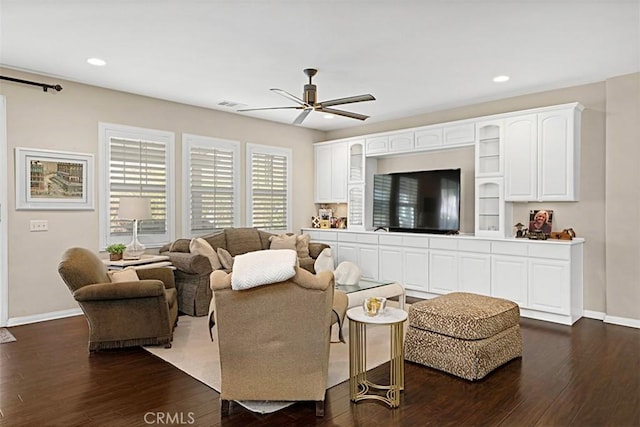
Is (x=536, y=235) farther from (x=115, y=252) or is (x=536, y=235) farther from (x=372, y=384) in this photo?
(x=115, y=252)

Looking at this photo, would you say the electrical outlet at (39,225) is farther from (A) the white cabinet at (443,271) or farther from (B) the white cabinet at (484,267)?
(A) the white cabinet at (443,271)

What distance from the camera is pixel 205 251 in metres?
5.37

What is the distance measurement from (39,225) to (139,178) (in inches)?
50.6

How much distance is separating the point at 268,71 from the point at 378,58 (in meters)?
1.22

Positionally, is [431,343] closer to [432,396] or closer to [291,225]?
[432,396]

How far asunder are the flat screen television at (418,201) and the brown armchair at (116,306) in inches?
154

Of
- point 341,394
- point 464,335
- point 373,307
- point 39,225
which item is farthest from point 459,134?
point 39,225

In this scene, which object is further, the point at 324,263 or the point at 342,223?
the point at 342,223

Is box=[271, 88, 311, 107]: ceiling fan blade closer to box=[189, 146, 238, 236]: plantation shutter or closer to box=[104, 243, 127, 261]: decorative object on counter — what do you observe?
box=[189, 146, 238, 236]: plantation shutter

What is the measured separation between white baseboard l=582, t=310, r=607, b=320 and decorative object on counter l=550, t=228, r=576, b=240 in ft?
3.04

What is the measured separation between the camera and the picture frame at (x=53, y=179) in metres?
4.65

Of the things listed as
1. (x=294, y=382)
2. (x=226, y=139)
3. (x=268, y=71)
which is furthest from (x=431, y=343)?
(x=226, y=139)

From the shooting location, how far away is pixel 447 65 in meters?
4.43

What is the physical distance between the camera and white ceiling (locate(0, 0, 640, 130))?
319 cm
